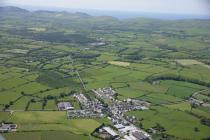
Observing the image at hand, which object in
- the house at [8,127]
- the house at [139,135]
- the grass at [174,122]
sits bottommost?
the house at [139,135]

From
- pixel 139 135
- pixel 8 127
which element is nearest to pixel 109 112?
pixel 139 135

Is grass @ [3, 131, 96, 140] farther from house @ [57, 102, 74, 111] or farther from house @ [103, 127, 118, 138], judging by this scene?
house @ [57, 102, 74, 111]

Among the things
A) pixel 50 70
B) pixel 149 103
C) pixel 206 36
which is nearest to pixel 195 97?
pixel 149 103

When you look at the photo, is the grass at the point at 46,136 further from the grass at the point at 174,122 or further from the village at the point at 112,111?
the grass at the point at 174,122

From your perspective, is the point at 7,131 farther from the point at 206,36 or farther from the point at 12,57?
the point at 206,36

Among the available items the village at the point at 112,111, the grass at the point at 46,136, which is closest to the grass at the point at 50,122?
the grass at the point at 46,136

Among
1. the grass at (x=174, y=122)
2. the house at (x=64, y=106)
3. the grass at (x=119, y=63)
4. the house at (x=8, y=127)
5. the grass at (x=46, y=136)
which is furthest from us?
the grass at (x=119, y=63)

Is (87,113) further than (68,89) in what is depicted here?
No

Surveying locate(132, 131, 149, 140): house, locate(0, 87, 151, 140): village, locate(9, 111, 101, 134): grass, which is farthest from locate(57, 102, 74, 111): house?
locate(132, 131, 149, 140): house
